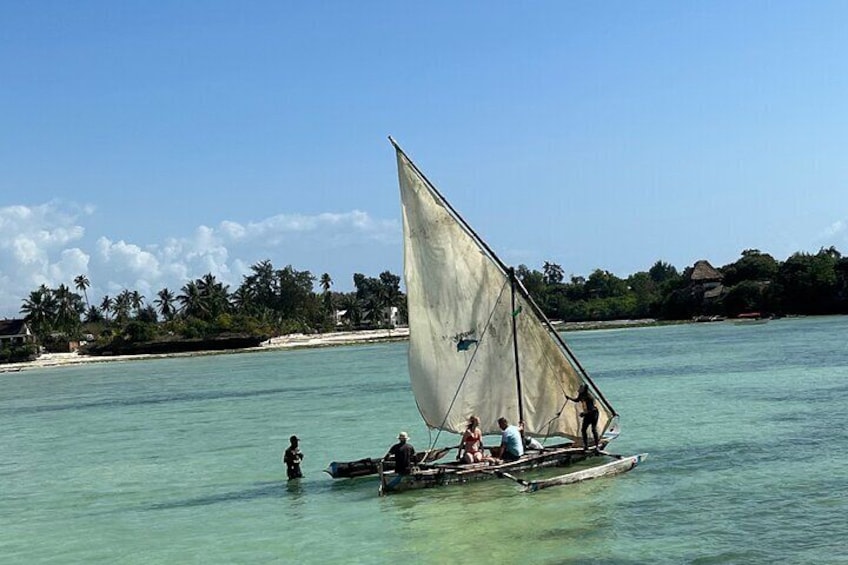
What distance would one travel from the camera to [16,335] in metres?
167

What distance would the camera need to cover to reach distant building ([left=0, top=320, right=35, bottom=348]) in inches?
6545

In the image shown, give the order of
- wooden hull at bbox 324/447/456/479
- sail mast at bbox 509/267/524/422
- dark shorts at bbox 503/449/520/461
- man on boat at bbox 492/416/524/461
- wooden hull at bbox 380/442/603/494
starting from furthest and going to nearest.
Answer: wooden hull at bbox 324/447/456/479, dark shorts at bbox 503/449/520/461, man on boat at bbox 492/416/524/461, sail mast at bbox 509/267/524/422, wooden hull at bbox 380/442/603/494

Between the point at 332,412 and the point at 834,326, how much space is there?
81.2 m

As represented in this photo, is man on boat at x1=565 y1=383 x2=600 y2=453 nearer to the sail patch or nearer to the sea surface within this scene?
the sea surface

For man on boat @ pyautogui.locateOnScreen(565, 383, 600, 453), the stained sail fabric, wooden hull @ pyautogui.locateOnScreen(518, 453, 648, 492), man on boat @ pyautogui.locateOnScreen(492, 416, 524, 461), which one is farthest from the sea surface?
the stained sail fabric

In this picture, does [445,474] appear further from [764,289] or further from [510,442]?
[764,289]

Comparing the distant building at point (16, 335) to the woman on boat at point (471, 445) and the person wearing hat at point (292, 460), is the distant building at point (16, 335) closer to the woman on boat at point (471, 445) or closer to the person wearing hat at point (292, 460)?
the person wearing hat at point (292, 460)

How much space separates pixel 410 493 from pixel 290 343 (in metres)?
146

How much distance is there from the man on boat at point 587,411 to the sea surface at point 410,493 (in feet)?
5.05

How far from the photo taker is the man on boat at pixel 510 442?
24.5 metres

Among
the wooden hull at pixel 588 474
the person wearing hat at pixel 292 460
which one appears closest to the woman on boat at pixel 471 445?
the wooden hull at pixel 588 474

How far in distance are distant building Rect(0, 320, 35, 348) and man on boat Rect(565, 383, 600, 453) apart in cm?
15670

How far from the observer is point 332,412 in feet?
168

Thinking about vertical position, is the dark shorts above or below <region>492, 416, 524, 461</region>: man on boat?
below
